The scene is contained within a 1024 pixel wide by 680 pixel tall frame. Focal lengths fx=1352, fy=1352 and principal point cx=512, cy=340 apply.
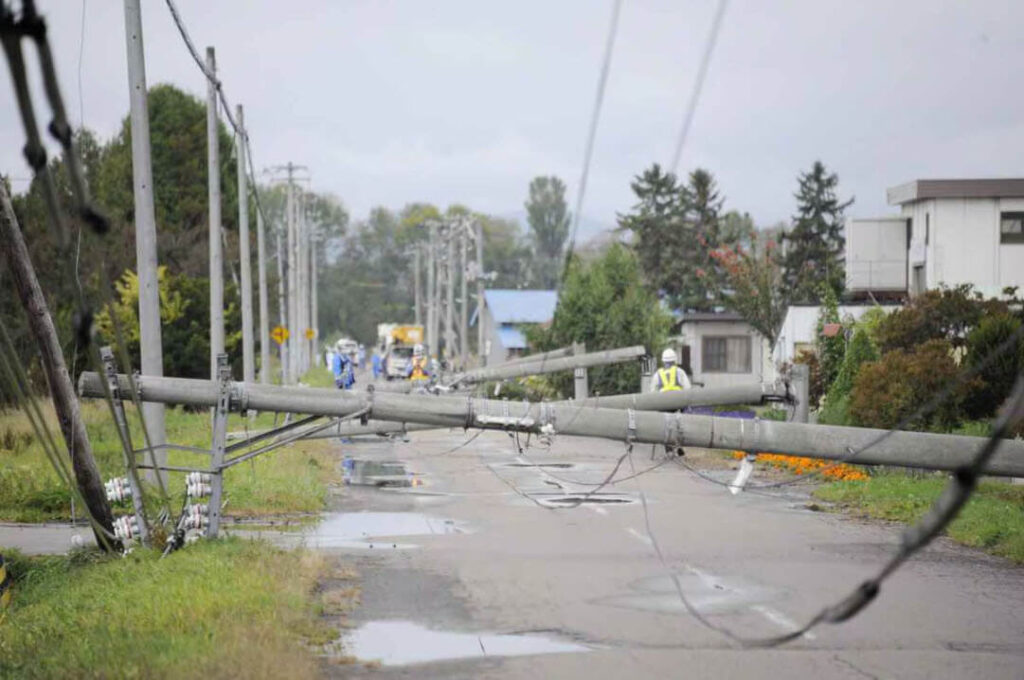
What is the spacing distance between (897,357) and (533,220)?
385ft

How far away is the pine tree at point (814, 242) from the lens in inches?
1895

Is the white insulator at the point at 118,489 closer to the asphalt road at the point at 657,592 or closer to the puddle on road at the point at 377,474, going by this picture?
the asphalt road at the point at 657,592

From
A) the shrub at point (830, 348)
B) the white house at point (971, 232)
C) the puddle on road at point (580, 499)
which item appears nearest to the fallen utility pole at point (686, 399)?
the puddle on road at point (580, 499)

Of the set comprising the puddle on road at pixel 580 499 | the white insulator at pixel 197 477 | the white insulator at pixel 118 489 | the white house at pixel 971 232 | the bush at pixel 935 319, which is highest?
the white house at pixel 971 232

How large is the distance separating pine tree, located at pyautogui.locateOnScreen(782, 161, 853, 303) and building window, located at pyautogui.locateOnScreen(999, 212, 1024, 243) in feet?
25.3

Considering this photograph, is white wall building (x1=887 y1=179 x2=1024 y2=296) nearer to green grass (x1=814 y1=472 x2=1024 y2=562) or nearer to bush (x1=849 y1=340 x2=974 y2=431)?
bush (x1=849 y1=340 x2=974 y2=431)

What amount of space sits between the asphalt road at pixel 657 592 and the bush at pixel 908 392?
3.66 meters

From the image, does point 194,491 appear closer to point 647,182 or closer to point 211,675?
point 211,675

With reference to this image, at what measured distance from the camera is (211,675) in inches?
330

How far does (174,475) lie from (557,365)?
925 cm

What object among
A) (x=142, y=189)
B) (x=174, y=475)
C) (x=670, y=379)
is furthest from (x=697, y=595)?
(x=174, y=475)

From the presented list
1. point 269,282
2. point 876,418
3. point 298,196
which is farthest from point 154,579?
point 298,196

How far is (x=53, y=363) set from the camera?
13117 millimetres

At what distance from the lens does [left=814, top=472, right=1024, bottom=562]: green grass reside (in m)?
16.1
